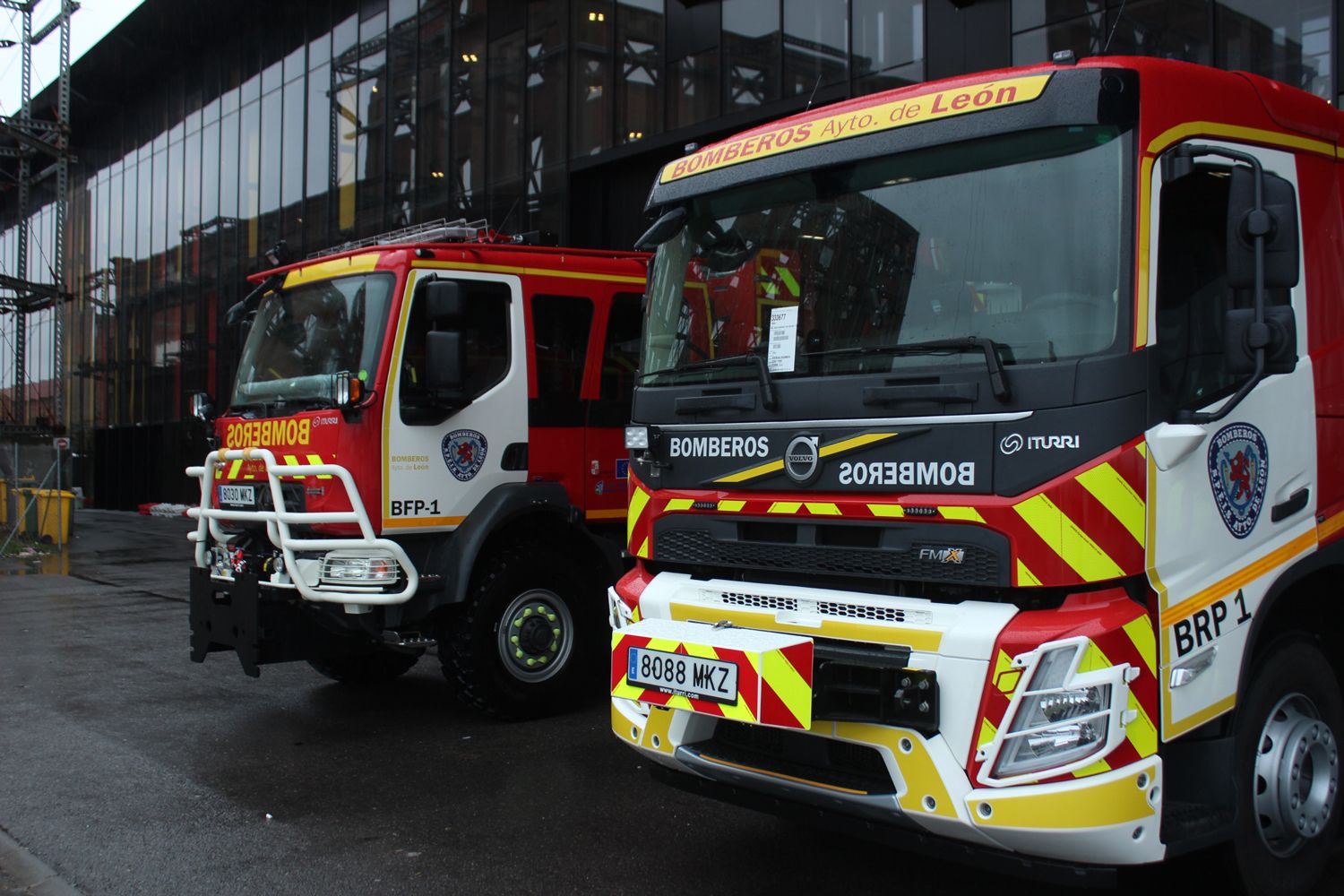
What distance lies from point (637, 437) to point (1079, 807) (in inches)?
87.6

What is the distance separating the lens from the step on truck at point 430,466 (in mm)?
6559

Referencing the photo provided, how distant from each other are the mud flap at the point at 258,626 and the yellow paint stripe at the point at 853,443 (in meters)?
3.78

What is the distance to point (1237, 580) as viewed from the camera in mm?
3781

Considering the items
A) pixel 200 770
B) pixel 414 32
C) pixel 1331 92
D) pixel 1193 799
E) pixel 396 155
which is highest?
pixel 414 32

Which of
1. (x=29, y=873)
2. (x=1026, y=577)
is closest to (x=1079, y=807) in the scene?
(x=1026, y=577)

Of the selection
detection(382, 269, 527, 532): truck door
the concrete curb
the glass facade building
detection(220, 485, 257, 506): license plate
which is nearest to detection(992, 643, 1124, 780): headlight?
the concrete curb

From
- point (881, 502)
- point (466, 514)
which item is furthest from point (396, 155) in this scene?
point (881, 502)

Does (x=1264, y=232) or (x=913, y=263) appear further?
(x=913, y=263)

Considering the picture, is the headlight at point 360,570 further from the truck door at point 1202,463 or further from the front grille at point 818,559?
the truck door at point 1202,463

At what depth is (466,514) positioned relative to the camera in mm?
6992

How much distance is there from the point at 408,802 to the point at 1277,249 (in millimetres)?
4401

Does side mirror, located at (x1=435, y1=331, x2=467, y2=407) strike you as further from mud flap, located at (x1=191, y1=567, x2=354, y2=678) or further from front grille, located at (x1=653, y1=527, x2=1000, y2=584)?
front grille, located at (x1=653, y1=527, x2=1000, y2=584)

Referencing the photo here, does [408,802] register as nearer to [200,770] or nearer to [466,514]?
[200,770]

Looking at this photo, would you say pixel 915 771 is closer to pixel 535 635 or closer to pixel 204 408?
pixel 535 635
